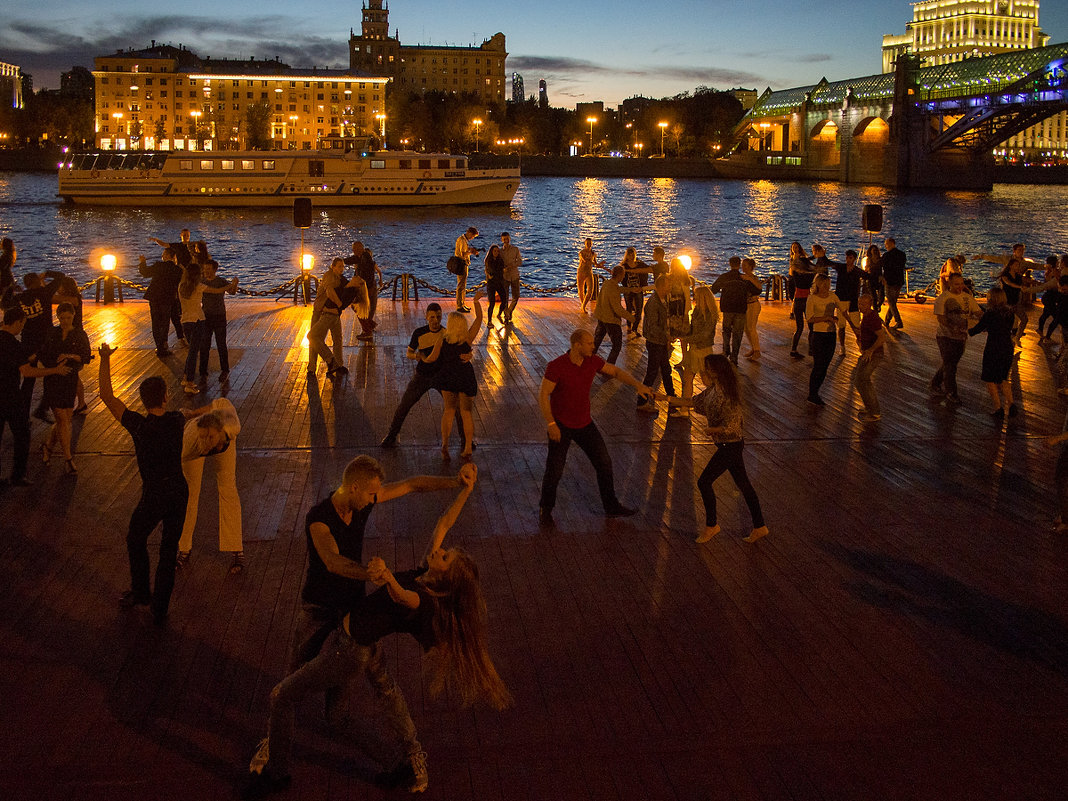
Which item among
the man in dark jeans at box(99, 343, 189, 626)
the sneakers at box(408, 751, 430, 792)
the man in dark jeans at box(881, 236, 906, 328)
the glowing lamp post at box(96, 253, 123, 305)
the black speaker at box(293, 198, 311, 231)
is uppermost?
the black speaker at box(293, 198, 311, 231)

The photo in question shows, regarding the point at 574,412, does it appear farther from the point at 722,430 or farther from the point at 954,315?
the point at 954,315

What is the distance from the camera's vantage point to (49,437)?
30.9 ft

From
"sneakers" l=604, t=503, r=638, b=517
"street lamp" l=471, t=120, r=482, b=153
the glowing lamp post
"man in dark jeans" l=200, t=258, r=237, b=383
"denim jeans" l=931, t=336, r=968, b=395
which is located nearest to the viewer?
"sneakers" l=604, t=503, r=638, b=517

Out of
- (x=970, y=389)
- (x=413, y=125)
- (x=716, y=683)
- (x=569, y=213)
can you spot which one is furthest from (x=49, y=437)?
(x=413, y=125)

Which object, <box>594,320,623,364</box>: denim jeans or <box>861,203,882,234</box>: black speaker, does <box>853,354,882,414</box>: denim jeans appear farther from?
<box>861,203,882,234</box>: black speaker

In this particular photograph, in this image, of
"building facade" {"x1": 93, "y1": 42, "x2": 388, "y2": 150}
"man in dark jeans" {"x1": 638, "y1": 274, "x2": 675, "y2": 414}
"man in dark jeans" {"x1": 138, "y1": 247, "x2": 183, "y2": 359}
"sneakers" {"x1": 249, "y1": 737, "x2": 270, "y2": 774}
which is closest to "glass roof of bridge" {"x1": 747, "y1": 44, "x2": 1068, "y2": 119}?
"building facade" {"x1": 93, "y1": 42, "x2": 388, "y2": 150}

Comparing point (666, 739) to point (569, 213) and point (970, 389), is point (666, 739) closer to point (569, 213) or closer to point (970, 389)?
point (970, 389)

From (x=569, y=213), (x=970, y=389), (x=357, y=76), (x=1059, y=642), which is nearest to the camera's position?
(x=1059, y=642)

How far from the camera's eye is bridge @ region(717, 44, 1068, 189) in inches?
4409

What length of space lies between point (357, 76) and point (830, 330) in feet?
488

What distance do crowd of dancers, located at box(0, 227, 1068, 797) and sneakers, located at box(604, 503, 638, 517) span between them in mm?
17

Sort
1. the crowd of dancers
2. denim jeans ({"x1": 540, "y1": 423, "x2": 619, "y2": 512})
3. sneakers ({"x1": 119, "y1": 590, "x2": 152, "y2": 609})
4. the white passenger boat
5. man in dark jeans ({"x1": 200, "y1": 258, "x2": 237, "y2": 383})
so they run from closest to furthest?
the crowd of dancers → sneakers ({"x1": 119, "y1": 590, "x2": 152, "y2": 609}) → denim jeans ({"x1": 540, "y1": 423, "x2": 619, "y2": 512}) → man in dark jeans ({"x1": 200, "y1": 258, "x2": 237, "y2": 383}) → the white passenger boat

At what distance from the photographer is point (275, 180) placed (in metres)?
77.2

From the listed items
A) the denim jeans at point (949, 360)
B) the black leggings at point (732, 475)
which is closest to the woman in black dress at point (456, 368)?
the black leggings at point (732, 475)
